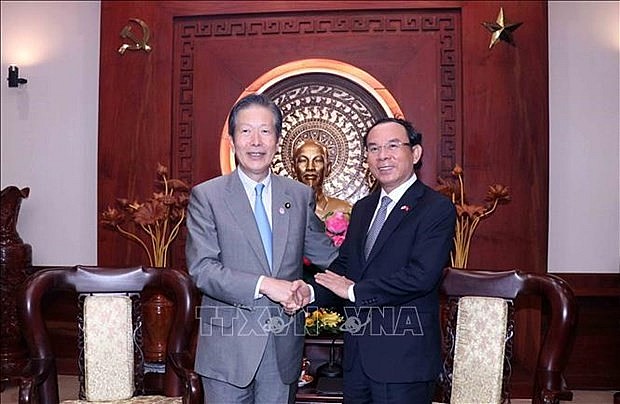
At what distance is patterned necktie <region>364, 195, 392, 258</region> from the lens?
2197 mm

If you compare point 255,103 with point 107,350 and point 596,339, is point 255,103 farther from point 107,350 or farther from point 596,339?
point 596,339

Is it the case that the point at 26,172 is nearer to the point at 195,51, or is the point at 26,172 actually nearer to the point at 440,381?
the point at 195,51

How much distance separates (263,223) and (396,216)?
0.47 metres

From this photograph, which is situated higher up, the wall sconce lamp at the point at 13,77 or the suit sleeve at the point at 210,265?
the wall sconce lamp at the point at 13,77

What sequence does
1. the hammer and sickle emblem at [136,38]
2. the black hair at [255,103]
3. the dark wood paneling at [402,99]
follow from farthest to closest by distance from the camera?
1. the hammer and sickle emblem at [136,38]
2. the dark wood paneling at [402,99]
3. the black hair at [255,103]

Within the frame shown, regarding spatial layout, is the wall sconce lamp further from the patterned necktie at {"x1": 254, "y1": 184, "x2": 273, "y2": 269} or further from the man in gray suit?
the patterned necktie at {"x1": 254, "y1": 184, "x2": 273, "y2": 269}

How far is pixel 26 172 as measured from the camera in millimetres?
4832

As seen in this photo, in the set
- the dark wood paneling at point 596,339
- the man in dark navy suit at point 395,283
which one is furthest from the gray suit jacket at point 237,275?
the dark wood paneling at point 596,339

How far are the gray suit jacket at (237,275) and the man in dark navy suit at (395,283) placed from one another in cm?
22

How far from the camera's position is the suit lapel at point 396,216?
2.14 metres

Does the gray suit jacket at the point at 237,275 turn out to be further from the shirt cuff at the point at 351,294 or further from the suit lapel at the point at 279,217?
the shirt cuff at the point at 351,294

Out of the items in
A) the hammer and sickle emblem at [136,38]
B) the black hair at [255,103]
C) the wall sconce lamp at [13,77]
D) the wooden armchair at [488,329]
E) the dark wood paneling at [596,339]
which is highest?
the hammer and sickle emblem at [136,38]

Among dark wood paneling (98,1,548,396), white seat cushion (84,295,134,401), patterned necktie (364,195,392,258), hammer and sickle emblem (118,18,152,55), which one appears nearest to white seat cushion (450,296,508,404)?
patterned necktie (364,195,392,258)

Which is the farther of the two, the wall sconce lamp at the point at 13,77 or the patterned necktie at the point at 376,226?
the wall sconce lamp at the point at 13,77
